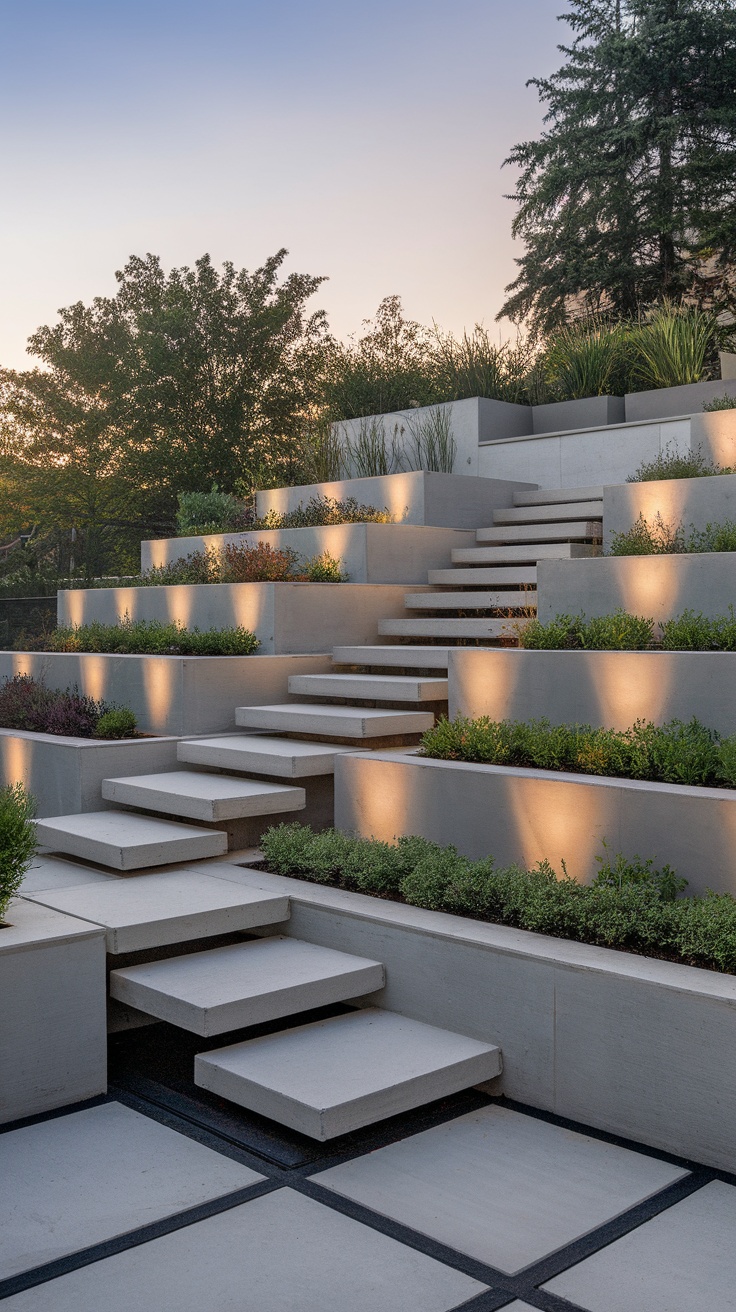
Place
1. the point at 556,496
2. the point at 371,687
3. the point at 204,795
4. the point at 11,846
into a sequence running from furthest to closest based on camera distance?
the point at 556,496 < the point at 371,687 < the point at 204,795 < the point at 11,846

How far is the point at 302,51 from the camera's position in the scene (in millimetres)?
10008

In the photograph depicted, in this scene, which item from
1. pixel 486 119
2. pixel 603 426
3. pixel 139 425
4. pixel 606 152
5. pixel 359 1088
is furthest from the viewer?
pixel 139 425

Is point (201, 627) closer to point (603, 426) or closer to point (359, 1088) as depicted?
point (603, 426)

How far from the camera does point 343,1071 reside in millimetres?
3268

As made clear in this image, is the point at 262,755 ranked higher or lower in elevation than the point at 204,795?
higher

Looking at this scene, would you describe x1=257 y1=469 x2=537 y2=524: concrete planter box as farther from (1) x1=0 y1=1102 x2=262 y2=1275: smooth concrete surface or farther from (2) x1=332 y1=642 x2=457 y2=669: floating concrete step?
(1) x1=0 y1=1102 x2=262 y2=1275: smooth concrete surface

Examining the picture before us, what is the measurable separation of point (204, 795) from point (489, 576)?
3.18 m

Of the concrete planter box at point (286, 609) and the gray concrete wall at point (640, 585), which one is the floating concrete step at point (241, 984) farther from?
the concrete planter box at point (286, 609)

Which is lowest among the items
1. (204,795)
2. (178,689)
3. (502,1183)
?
(502,1183)

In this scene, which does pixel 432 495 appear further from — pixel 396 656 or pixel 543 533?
pixel 396 656

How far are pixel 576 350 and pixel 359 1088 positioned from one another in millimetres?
8120

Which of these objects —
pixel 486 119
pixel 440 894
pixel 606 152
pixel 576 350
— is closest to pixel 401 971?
pixel 440 894

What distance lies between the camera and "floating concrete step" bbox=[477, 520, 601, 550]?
7.50 meters

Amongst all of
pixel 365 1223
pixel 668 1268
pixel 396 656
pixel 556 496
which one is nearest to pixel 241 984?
pixel 365 1223
